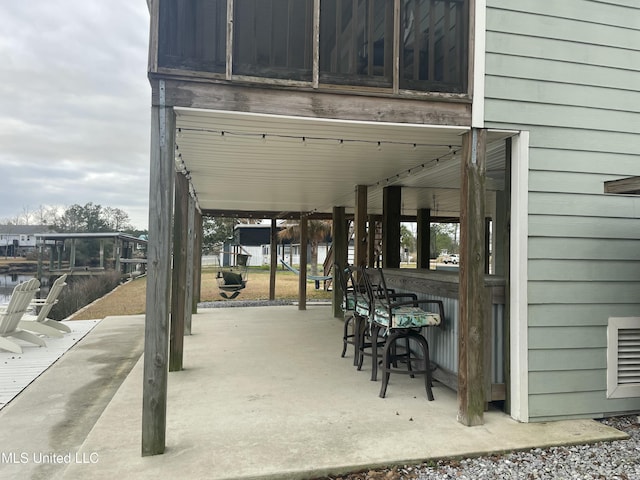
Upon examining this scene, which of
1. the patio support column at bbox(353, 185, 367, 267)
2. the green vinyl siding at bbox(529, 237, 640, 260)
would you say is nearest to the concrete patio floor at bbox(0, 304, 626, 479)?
the green vinyl siding at bbox(529, 237, 640, 260)

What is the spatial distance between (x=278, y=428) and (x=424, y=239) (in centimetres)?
647

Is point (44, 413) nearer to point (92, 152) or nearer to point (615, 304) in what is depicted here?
point (615, 304)

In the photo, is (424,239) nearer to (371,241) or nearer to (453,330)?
(371,241)

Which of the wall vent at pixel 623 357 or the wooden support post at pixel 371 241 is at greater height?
the wooden support post at pixel 371 241

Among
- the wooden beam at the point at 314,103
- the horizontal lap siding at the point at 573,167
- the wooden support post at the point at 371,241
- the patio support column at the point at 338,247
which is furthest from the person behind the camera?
the wooden support post at the point at 371,241

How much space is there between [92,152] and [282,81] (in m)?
39.5

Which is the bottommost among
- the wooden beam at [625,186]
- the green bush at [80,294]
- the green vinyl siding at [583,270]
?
the green bush at [80,294]

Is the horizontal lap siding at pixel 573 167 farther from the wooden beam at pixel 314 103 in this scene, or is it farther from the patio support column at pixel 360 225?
the patio support column at pixel 360 225

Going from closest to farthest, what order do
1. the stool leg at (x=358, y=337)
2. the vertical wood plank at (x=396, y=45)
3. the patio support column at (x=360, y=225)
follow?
1. the vertical wood plank at (x=396, y=45)
2. the stool leg at (x=358, y=337)
3. the patio support column at (x=360, y=225)

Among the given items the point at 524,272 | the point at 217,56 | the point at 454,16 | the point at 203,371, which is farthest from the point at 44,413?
the point at 454,16

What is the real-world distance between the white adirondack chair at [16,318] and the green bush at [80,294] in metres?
3.77

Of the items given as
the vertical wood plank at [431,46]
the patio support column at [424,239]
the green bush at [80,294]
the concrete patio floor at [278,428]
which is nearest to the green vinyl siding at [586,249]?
the concrete patio floor at [278,428]

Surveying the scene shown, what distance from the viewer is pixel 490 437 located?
2.70 meters

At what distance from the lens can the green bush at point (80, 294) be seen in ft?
30.6
